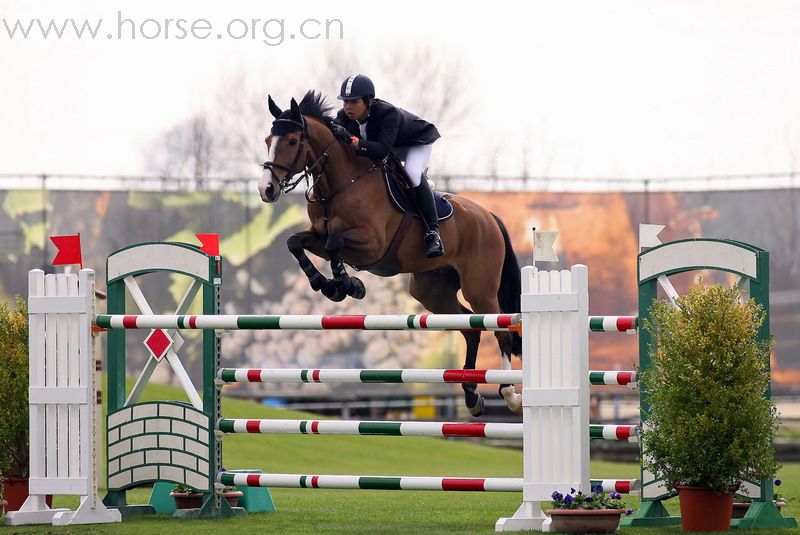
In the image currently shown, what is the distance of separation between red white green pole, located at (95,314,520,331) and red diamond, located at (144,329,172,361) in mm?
191

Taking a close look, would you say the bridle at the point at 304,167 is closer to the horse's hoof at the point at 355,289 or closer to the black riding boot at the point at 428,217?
the black riding boot at the point at 428,217

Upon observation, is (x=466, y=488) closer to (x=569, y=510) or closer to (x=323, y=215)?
(x=569, y=510)

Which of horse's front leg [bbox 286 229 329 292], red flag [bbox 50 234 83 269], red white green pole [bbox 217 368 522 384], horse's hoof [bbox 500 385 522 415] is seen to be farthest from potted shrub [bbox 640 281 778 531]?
red flag [bbox 50 234 83 269]

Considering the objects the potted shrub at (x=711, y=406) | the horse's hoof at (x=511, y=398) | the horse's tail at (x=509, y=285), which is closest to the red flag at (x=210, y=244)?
the horse's hoof at (x=511, y=398)

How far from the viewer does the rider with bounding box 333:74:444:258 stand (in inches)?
246

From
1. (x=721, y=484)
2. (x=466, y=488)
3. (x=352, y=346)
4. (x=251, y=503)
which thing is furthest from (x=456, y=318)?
(x=352, y=346)

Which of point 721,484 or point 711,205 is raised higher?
point 711,205

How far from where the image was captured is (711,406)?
4.69m

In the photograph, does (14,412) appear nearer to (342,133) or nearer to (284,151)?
(284,151)

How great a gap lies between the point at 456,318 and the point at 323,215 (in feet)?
4.53

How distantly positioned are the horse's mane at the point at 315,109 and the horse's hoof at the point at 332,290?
2.72 feet

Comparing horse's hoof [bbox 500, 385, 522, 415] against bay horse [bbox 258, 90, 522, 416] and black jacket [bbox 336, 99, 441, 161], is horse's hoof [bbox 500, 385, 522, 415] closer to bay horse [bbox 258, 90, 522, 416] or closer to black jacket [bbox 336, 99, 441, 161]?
bay horse [bbox 258, 90, 522, 416]

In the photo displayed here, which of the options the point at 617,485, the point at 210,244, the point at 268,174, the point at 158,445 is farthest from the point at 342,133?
the point at 617,485

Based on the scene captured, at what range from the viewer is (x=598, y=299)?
23.6m
